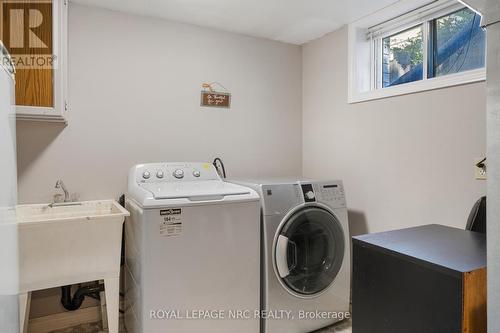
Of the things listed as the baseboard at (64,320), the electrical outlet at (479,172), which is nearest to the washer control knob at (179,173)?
the baseboard at (64,320)

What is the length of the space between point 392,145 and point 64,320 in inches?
99.2

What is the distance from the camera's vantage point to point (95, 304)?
222 centimetres

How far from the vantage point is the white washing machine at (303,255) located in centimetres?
190

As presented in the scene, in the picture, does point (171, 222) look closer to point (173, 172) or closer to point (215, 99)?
point (173, 172)

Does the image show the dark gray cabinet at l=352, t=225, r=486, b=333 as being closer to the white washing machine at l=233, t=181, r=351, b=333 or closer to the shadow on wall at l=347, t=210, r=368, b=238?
the white washing machine at l=233, t=181, r=351, b=333

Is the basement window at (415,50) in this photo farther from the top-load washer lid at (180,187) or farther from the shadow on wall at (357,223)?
the top-load washer lid at (180,187)

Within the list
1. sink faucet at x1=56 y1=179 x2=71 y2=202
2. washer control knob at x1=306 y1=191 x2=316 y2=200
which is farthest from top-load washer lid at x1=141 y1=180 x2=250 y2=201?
sink faucet at x1=56 y1=179 x2=71 y2=202

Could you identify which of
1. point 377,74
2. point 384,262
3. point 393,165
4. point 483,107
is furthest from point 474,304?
point 377,74

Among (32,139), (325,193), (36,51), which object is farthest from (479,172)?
(32,139)

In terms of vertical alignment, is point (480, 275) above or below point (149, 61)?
below

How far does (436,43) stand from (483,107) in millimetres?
636

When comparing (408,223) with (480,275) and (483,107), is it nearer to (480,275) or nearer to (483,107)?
(483,107)

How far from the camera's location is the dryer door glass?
192 cm

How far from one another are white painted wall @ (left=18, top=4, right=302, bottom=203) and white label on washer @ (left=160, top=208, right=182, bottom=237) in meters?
0.82
